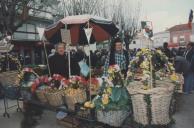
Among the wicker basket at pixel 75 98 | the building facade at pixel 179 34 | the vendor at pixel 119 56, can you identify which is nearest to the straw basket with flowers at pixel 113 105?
the wicker basket at pixel 75 98

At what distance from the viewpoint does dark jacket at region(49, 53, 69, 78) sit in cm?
775

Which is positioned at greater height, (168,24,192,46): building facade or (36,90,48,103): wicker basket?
(168,24,192,46): building facade

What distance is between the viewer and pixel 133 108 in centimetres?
514

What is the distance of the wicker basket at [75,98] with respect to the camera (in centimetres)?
618

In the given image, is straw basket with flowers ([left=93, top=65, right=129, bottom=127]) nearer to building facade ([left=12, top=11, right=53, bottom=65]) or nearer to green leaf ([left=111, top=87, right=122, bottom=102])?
green leaf ([left=111, top=87, right=122, bottom=102])

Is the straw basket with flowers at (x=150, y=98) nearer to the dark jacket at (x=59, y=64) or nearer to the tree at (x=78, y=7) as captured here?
the dark jacket at (x=59, y=64)

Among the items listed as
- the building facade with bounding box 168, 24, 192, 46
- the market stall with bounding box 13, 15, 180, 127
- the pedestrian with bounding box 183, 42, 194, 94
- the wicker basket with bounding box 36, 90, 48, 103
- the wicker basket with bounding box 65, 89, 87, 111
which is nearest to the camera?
the market stall with bounding box 13, 15, 180, 127

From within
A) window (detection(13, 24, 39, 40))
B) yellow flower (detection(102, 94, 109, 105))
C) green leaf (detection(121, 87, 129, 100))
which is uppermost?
window (detection(13, 24, 39, 40))

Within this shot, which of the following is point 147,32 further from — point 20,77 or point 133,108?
point 20,77

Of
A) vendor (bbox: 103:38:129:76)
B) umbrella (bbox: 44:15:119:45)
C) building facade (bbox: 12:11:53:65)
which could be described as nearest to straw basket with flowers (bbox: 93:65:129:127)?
vendor (bbox: 103:38:129:76)

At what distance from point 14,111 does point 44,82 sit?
7.32 feet

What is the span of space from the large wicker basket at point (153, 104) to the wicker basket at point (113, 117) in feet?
1.49

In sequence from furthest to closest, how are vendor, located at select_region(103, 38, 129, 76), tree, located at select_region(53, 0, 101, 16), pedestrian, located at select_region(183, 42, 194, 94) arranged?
tree, located at select_region(53, 0, 101, 16), pedestrian, located at select_region(183, 42, 194, 94), vendor, located at select_region(103, 38, 129, 76)

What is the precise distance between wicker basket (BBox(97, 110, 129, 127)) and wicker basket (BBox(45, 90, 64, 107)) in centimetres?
124
